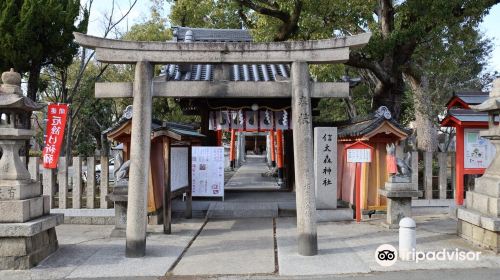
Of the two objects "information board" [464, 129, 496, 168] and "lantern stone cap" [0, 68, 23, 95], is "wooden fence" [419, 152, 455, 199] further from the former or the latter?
"lantern stone cap" [0, 68, 23, 95]

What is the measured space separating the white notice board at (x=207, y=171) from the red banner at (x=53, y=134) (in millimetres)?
3956

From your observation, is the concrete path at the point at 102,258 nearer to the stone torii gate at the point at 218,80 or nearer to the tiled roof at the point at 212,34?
the stone torii gate at the point at 218,80

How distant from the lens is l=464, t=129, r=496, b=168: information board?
11.9 m

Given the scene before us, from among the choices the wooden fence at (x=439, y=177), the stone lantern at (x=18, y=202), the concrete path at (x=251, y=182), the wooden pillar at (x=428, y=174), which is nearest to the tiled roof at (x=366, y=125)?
the wooden pillar at (x=428, y=174)

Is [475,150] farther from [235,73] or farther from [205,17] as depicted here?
[205,17]

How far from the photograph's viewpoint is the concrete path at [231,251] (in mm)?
7242

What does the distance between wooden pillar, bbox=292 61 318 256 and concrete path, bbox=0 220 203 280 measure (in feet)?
7.70

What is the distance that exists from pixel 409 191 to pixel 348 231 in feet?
5.75

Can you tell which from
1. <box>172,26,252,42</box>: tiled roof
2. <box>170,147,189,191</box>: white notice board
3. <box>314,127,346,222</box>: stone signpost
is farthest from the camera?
<box>172,26,252,42</box>: tiled roof

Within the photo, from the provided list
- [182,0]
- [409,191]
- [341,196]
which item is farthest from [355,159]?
[182,0]

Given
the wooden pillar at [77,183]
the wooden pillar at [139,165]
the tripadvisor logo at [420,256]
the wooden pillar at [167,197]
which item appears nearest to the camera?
the tripadvisor logo at [420,256]

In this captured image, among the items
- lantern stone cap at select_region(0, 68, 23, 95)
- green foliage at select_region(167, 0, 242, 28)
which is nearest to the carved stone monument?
lantern stone cap at select_region(0, 68, 23, 95)

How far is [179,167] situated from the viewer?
11.8 meters

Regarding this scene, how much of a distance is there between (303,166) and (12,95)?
207 inches
